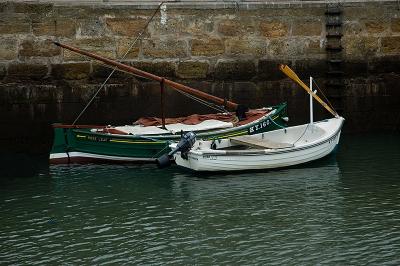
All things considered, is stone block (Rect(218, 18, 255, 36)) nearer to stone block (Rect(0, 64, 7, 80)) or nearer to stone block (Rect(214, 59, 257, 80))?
stone block (Rect(214, 59, 257, 80))

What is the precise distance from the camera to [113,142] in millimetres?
17094

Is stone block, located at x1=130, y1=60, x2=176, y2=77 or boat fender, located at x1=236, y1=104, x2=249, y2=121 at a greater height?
stone block, located at x1=130, y1=60, x2=176, y2=77

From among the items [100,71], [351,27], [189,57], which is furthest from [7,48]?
[351,27]

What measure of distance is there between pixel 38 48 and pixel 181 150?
203 inches

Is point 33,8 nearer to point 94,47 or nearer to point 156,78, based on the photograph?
point 94,47

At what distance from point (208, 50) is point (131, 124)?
2814 millimetres

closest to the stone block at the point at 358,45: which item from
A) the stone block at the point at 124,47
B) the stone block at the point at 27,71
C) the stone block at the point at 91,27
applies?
the stone block at the point at 124,47

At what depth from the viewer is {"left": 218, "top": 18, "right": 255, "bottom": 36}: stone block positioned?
63.0ft

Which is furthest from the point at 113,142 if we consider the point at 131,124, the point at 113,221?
the point at 113,221

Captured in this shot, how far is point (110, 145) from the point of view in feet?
56.2

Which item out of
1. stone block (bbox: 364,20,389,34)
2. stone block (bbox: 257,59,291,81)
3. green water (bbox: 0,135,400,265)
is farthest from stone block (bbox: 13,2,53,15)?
stone block (bbox: 364,20,389,34)

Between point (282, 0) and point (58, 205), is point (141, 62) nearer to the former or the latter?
point (282, 0)

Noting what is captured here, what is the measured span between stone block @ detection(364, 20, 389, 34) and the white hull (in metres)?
3.56

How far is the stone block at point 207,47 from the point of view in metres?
19.2
